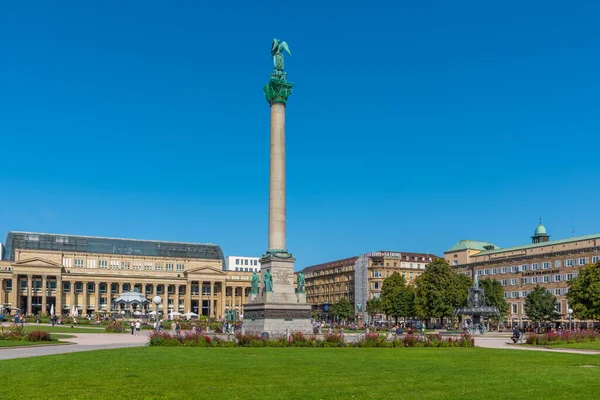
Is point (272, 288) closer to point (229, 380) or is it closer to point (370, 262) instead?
point (229, 380)

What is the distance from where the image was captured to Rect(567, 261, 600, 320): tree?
297 feet

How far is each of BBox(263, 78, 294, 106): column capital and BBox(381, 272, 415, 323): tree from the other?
237ft

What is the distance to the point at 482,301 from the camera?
109 m

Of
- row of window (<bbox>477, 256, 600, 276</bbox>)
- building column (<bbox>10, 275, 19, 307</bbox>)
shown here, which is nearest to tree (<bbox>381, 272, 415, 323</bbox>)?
row of window (<bbox>477, 256, 600, 276</bbox>)

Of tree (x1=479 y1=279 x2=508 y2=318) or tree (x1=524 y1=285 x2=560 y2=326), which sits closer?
tree (x1=524 y1=285 x2=560 y2=326)

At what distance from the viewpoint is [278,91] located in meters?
68.1

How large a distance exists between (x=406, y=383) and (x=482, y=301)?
293 feet

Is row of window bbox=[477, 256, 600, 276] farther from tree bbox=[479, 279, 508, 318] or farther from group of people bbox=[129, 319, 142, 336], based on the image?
group of people bbox=[129, 319, 142, 336]

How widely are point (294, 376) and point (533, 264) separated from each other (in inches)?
5046

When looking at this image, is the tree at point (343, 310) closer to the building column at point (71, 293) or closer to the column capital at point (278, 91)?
the building column at point (71, 293)

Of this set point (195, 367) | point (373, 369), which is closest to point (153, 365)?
point (195, 367)

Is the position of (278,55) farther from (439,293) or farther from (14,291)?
(14,291)

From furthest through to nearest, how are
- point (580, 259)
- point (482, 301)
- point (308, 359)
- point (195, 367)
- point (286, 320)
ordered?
point (580, 259), point (482, 301), point (286, 320), point (308, 359), point (195, 367)

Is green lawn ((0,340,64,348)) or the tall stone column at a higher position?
the tall stone column
